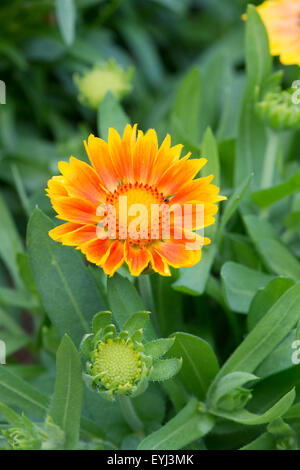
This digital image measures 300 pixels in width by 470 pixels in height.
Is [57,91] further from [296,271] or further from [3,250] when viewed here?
[296,271]

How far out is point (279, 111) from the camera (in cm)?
89

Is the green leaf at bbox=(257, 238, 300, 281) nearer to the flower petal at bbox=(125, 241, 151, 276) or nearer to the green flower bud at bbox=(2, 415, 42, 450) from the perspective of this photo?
the flower petal at bbox=(125, 241, 151, 276)

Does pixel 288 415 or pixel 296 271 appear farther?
pixel 296 271

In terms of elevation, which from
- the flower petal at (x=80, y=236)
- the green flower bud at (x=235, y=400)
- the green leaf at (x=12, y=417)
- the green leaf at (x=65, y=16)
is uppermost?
the green leaf at (x=65, y=16)

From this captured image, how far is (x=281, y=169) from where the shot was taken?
1.09 meters

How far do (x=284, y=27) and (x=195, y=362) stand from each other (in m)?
0.62

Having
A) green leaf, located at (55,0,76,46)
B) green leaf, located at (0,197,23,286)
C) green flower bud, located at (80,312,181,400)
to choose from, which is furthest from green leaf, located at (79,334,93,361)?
green leaf, located at (55,0,76,46)

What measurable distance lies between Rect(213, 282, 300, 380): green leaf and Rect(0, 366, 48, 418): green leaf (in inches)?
9.8

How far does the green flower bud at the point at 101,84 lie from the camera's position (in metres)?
1.20

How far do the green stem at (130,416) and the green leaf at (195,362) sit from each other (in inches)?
3.4

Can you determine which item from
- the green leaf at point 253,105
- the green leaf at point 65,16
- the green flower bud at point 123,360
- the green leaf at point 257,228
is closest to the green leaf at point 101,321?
the green flower bud at point 123,360

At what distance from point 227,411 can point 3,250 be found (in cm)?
52

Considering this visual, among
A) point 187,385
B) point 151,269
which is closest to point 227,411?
point 187,385
